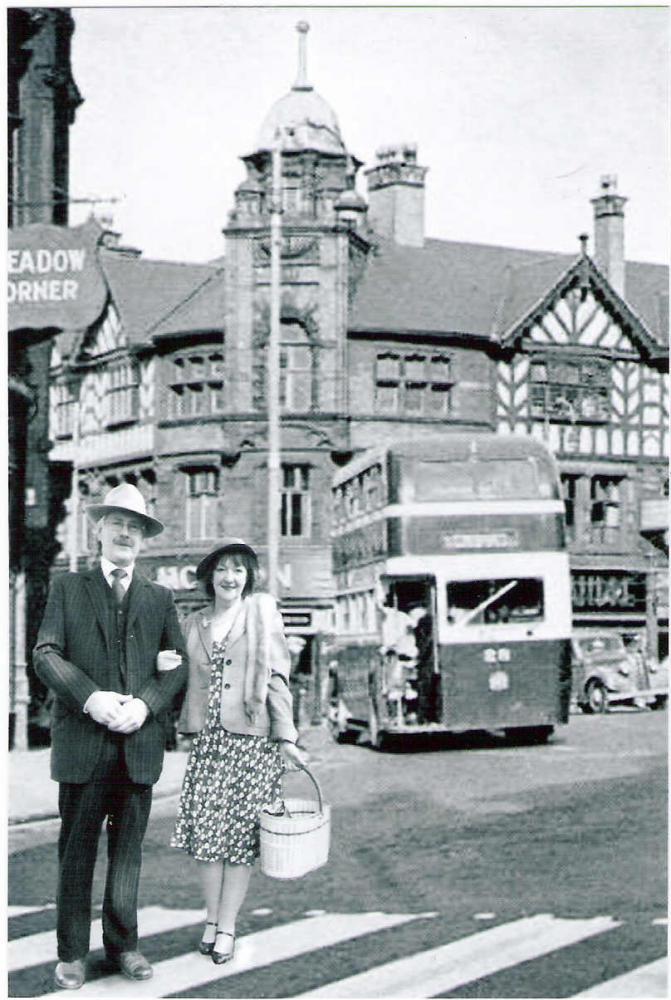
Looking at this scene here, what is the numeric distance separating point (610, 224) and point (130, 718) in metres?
3.83

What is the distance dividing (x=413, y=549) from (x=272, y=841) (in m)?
2.76

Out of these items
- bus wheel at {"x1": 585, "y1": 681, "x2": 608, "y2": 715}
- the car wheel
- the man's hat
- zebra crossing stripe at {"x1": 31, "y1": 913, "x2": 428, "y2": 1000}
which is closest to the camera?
the man's hat

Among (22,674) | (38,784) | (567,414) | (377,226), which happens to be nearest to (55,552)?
(22,674)

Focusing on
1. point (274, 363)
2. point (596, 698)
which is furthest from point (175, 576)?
point (596, 698)

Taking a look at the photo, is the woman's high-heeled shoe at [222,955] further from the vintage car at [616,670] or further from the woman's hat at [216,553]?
the vintage car at [616,670]

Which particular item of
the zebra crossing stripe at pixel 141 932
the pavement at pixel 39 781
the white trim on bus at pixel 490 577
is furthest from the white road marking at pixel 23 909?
the white trim on bus at pixel 490 577

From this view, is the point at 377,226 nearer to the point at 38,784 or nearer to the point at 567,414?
the point at 567,414

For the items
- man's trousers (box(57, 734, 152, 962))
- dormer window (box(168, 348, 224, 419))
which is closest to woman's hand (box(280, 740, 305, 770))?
man's trousers (box(57, 734, 152, 962))

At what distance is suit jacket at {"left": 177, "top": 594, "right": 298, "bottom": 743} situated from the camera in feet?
19.1

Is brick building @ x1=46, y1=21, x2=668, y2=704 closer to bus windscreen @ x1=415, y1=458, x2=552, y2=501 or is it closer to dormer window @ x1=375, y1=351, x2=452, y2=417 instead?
dormer window @ x1=375, y1=351, x2=452, y2=417

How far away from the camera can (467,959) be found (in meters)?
7.16

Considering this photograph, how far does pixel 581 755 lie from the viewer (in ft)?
28.8

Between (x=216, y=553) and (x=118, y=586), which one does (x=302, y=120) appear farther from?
(x=118, y=586)

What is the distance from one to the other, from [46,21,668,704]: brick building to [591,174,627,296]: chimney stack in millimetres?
13
